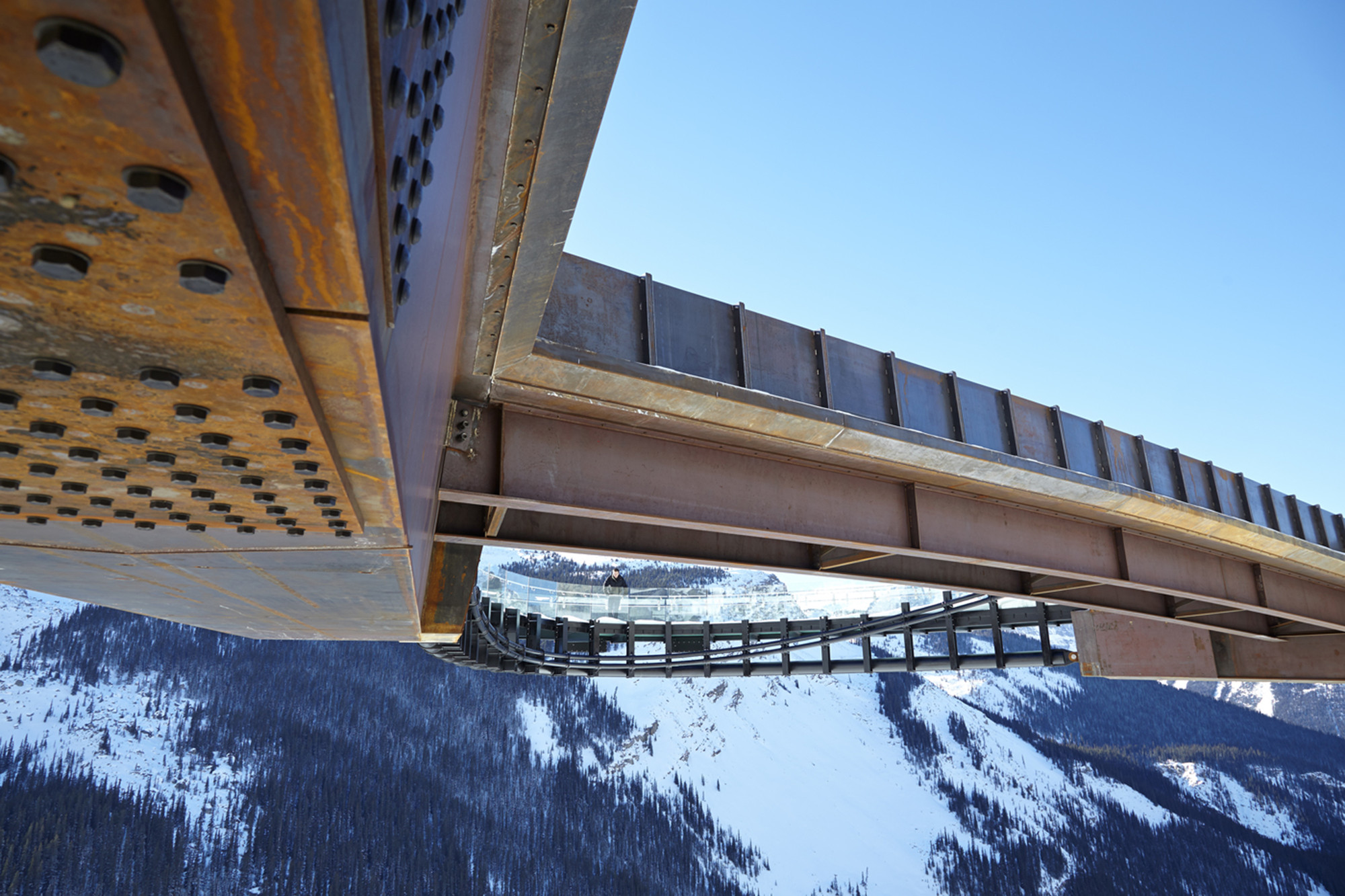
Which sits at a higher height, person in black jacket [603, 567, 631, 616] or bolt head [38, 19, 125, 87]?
person in black jacket [603, 567, 631, 616]

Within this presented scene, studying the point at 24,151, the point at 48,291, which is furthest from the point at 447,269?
the point at 24,151

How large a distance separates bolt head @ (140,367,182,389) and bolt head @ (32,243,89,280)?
1.57ft

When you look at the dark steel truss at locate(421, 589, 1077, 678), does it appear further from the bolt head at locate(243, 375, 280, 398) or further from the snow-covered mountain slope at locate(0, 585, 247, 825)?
the snow-covered mountain slope at locate(0, 585, 247, 825)

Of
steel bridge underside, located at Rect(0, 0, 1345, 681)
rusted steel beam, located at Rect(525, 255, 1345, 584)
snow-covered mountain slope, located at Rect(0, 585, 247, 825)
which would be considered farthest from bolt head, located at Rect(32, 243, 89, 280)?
snow-covered mountain slope, located at Rect(0, 585, 247, 825)

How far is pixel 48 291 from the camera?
1525mm

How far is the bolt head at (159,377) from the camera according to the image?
187cm

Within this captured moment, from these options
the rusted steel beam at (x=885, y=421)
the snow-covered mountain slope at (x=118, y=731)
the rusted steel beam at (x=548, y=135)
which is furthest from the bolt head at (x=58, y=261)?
the snow-covered mountain slope at (x=118, y=731)

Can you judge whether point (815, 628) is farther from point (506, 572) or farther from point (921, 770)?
point (921, 770)

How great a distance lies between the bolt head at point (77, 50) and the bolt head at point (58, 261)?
0.49 metres

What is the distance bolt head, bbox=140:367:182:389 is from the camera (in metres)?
1.87

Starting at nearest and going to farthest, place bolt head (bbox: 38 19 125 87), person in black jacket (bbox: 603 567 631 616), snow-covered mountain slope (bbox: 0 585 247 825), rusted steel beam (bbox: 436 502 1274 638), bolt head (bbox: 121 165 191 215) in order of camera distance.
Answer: bolt head (bbox: 38 19 125 87) → bolt head (bbox: 121 165 191 215) → rusted steel beam (bbox: 436 502 1274 638) → person in black jacket (bbox: 603 567 631 616) → snow-covered mountain slope (bbox: 0 585 247 825)

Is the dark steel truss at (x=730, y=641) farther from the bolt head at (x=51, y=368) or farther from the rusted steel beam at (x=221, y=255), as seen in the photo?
the bolt head at (x=51, y=368)

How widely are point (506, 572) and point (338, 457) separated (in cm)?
1935

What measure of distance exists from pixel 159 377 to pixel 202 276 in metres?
0.54
